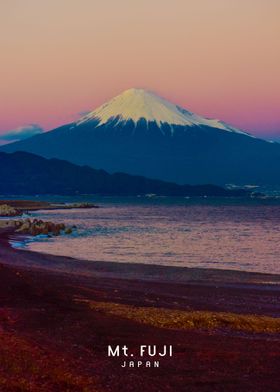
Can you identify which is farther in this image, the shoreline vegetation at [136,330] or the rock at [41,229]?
the rock at [41,229]

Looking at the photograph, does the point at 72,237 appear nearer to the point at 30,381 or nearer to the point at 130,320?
the point at 130,320

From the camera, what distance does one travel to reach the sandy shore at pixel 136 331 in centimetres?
1125

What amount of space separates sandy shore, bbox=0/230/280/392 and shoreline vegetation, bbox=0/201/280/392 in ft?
0.06

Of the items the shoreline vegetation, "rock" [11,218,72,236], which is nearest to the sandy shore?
the shoreline vegetation

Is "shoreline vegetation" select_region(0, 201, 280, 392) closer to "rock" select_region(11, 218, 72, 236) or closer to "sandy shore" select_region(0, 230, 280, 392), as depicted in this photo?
"sandy shore" select_region(0, 230, 280, 392)

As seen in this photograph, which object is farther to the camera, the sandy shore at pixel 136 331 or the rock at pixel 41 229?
the rock at pixel 41 229

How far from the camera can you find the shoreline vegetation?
11.2 meters

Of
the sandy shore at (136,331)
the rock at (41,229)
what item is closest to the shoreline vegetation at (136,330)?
the sandy shore at (136,331)

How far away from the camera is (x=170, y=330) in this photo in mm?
15023

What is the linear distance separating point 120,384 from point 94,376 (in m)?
0.50

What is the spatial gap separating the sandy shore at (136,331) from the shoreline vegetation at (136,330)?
2 cm

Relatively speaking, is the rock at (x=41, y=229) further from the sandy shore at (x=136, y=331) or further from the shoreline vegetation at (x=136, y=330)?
the sandy shore at (x=136, y=331)

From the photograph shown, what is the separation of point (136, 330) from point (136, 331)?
0.10 meters

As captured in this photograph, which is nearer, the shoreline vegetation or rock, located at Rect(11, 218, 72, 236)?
the shoreline vegetation
